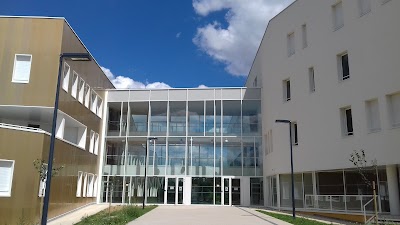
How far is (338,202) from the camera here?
74.4ft

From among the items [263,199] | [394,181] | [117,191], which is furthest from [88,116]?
[394,181]

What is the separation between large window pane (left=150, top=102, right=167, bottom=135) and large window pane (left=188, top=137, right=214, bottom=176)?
8.94 ft

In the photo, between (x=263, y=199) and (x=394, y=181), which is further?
(x=263, y=199)

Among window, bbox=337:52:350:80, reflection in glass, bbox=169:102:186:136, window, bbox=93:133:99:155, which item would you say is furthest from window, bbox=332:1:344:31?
window, bbox=93:133:99:155

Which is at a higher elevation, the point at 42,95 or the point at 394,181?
the point at 42,95

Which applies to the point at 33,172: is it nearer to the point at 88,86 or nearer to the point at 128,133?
the point at 88,86

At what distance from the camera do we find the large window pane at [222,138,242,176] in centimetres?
3438

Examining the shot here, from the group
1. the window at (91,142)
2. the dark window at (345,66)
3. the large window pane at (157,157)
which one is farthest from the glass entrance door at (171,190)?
the dark window at (345,66)

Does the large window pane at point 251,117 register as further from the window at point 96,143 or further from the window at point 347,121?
the window at point 96,143

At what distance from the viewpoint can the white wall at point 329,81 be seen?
2014 centimetres

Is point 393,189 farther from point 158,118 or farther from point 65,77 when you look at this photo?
point 158,118

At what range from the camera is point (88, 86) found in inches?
1203

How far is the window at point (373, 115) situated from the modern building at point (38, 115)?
1708 cm

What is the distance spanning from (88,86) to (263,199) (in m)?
17.0
